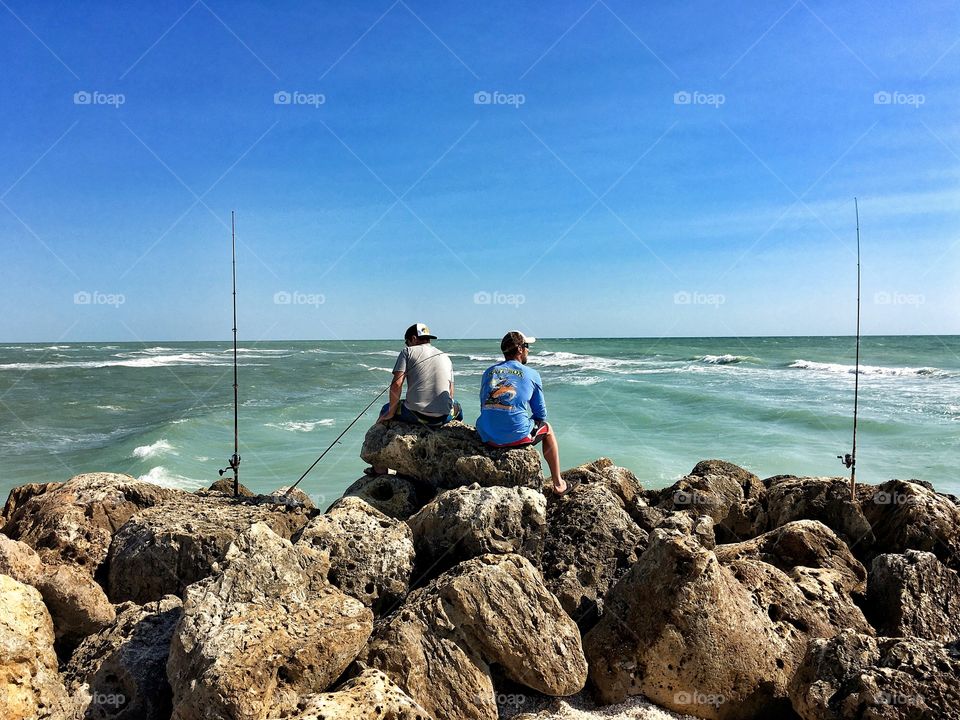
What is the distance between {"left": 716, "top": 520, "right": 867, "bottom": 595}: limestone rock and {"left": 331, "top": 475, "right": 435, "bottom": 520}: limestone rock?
2.52 m

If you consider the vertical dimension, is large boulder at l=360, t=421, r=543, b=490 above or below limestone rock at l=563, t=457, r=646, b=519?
above

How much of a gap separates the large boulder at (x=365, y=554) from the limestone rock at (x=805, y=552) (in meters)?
2.12

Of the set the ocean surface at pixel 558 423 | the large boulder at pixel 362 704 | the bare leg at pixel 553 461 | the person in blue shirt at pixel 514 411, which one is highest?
the person in blue shirt at pixel 514 411

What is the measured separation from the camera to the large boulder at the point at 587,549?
4.32 m

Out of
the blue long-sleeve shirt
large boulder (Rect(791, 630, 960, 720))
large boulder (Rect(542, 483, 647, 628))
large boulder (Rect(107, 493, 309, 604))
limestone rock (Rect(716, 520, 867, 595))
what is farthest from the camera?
the blue long-sleeve shirt

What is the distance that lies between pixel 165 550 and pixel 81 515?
3.47 ft

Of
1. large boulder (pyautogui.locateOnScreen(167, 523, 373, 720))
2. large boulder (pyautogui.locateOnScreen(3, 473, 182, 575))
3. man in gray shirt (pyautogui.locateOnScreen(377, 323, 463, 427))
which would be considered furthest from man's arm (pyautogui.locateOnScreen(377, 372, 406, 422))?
large boulder (pyautogui.locateOnScreen(167, 523, 373, 720))

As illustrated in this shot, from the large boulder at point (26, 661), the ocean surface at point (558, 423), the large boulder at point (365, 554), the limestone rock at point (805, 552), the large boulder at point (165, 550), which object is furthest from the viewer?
the ocean surface at point (558, 423)

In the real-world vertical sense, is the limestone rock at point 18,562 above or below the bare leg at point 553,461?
below

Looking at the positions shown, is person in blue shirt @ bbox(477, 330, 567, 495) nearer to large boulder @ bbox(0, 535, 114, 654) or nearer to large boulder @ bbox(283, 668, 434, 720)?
large boulder @ bbox(283, 668, 434, 720)

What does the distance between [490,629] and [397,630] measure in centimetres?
49

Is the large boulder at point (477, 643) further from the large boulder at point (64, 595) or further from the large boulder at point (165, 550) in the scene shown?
the large boulder at point (64, 595)

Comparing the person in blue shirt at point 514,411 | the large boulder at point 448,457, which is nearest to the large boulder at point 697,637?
the large boulder at point 448,457

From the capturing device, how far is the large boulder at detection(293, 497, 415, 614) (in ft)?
13.8
